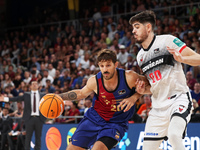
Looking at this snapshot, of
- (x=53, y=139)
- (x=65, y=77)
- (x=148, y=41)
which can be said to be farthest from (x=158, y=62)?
(x=65, y=77)

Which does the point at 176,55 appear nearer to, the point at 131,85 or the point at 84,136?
the point at 131,85

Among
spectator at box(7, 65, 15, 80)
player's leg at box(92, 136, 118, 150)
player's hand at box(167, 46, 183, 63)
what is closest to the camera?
player's hand at box(167, 46, 183, 63)

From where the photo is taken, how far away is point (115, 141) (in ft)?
17.6

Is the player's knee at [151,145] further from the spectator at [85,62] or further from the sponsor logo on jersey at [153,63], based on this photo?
the spectator at [85,62]

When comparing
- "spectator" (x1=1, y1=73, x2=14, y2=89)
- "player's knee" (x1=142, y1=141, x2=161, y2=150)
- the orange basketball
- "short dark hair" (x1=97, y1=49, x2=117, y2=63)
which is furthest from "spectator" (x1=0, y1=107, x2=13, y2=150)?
"player's knee" (x1=142, y1=141, x2=161, y2=150)

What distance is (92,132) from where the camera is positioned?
5.46 meters

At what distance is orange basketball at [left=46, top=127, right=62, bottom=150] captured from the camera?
1036 centimetres

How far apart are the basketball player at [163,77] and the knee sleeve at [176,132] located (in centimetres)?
1

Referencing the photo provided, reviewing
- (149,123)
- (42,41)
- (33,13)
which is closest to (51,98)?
(149,123)

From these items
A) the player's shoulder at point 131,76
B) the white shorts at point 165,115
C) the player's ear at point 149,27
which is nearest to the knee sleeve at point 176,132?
the white shorts at point 165,115

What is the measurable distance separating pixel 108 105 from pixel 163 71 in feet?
3.71

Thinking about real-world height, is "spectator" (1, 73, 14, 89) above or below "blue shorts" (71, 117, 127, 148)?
above

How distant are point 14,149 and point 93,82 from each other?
24.7 ft

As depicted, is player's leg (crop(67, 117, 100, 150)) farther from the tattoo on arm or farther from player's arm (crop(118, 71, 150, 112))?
player's arm (crop(118, 71, 150, 112))
